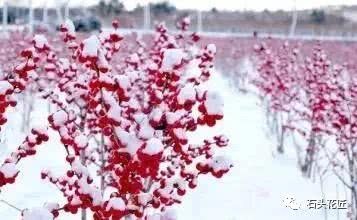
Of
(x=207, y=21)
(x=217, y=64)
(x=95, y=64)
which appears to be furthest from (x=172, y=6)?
(x=95, y=64)

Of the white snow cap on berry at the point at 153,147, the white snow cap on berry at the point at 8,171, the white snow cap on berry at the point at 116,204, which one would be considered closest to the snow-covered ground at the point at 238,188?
the white snow cap on berry at the point at 8,171

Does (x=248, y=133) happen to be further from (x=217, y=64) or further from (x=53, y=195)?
(x=217, y=64)

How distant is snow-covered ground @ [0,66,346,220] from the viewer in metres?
6.56

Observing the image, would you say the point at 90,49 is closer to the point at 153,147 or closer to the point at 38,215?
the point at 153,147

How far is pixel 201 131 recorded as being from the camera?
1171 cm

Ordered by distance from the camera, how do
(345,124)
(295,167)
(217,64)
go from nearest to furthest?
(345,124) → (295,167) → (217,64)

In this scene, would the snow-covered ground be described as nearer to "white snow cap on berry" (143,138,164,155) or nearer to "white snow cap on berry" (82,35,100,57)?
"white snow cap on berry" (82,35,100,57)

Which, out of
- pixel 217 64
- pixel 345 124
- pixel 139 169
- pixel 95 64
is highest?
pixel 95 64

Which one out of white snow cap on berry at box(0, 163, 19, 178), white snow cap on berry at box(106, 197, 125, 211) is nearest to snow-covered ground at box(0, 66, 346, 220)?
white snow cap on berry at box(0, 163, 19, 178)

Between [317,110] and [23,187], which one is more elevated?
[317,110]

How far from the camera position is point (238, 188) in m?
7.55

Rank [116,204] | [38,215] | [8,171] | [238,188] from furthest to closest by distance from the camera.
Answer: [238,188]
[8,171]
[116,204]
[38,215]

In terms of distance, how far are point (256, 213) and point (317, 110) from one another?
1.86 metres

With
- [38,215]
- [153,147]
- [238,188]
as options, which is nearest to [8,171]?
[38,215]
